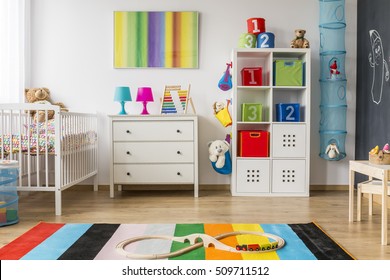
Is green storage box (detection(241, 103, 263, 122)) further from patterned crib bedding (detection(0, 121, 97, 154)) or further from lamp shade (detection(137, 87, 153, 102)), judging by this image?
patterned crib bedding (detection(0, 121, 97, 154))

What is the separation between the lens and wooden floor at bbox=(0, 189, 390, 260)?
2.38 m

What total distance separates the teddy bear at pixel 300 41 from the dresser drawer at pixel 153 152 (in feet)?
4.17

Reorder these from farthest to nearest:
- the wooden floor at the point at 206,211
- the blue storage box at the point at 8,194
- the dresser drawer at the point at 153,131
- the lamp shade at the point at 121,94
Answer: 1. the lamp shade at the point at 121,94
2. the dresser drawer at the point at 153,131
3. the blue storage box at the point at 8,194
4. the wooden floor at the point at 206,211

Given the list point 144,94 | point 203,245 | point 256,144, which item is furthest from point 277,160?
point 203,245

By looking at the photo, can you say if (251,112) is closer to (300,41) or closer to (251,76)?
(251,76)

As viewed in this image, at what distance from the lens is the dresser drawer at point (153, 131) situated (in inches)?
143

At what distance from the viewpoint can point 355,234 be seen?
2.38 m

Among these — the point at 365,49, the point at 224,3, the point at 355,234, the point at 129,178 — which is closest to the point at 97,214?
the point at 129,178

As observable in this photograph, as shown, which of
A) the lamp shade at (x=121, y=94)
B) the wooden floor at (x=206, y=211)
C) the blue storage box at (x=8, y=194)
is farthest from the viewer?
the lamp shade at (x=121, y=94)

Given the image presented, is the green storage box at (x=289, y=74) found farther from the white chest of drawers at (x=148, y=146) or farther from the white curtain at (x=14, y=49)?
the white curtain at (x=14, y=49)

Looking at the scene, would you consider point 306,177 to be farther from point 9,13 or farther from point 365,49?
point 9,13

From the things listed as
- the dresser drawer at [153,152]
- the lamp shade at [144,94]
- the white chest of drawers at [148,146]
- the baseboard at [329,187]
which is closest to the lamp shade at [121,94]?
the lamp shade at [144,94]

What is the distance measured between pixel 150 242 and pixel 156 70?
2162 millimetres

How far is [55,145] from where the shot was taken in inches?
114
